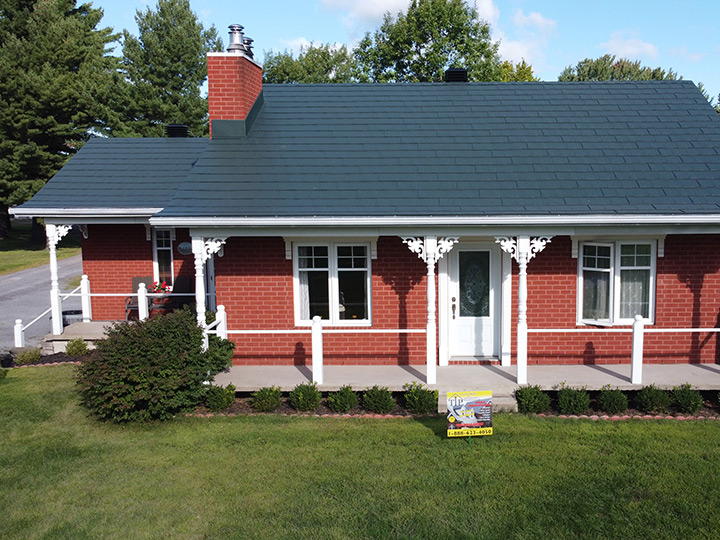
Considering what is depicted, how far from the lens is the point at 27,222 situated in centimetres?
5847

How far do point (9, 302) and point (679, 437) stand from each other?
884 inches

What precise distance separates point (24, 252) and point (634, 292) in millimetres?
36629

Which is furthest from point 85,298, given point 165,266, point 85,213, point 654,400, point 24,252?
point 24,252

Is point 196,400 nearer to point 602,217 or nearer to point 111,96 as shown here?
point 602,217

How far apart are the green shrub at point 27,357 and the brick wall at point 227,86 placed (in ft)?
19.7

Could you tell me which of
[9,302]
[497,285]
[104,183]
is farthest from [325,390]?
[9,302]

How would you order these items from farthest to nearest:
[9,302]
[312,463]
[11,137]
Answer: [11,137] < [9,302] < [312,463]

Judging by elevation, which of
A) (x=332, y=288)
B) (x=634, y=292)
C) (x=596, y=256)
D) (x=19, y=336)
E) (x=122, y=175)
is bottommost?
(x=19, y=336)

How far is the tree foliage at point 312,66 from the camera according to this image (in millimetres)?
45531

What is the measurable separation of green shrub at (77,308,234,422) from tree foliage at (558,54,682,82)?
4450 centimetres

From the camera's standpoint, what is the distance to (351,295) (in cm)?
1126

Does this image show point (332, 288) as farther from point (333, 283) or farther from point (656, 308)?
point (656, 308)

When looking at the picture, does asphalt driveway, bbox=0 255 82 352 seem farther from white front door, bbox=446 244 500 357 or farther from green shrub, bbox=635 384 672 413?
green shrub, bbox=635 384 672 413

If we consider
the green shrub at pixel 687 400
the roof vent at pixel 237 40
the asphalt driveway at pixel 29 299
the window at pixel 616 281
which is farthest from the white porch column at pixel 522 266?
the asphalt driveway at pixel 29 299
